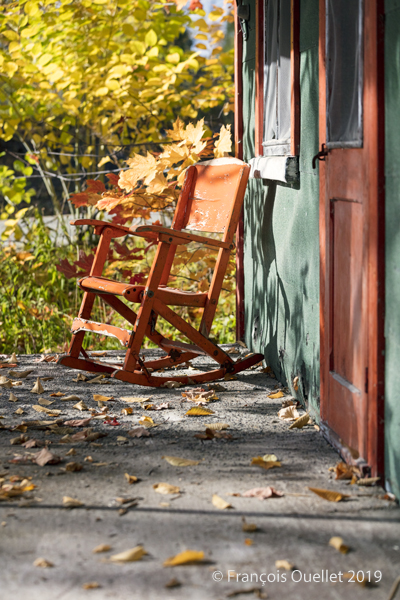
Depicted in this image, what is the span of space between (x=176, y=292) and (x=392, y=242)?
184 centimetres

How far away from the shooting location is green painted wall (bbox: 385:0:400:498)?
2080 millimetres

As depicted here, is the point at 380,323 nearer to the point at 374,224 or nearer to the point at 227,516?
the point at 374,224

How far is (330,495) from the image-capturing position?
7.42 ft

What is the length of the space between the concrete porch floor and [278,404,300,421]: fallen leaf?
0.09 metres

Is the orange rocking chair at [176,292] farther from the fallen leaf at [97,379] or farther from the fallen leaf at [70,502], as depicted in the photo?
the fallen leaf at [70,502]

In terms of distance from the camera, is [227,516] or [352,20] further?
[352,20]

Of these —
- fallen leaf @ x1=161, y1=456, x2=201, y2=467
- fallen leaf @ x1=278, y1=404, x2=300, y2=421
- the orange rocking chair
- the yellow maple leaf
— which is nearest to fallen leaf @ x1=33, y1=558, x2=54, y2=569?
fallen leaf @ x1=161, y1=456, x2=201, y2=467

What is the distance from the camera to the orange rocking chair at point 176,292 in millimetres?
3594

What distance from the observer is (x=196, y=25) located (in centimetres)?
581

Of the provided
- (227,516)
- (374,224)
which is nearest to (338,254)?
(374,224)

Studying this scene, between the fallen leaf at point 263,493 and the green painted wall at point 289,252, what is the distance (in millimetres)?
840

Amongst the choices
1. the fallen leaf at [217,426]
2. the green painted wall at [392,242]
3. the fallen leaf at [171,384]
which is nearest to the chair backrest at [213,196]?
the fallen leaf at [171,384]

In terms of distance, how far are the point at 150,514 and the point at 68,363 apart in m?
1.92

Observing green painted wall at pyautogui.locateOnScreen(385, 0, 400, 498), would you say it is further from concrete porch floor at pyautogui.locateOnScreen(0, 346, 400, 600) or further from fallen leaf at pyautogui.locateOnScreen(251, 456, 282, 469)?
fallen leaf at pyautogui.locateOnScreen(251, 456, 282, 469)
